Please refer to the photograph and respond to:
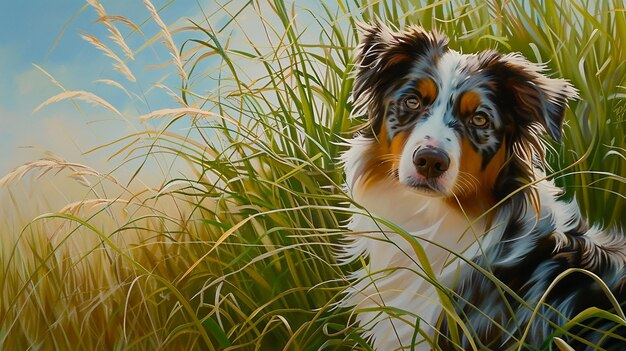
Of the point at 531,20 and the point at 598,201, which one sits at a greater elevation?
the point at 531,20

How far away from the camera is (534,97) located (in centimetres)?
233

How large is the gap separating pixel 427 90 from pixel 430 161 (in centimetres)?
21

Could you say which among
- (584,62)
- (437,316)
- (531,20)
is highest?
(531,20)

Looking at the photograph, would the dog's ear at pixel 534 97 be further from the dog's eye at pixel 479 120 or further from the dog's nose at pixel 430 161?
the dog's nose at pixel 430 161

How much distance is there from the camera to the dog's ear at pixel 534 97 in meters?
2.33

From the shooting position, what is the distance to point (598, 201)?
2.59 m

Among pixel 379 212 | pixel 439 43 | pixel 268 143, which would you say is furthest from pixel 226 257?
pixel 439 43

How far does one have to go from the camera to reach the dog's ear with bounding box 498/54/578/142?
2328mm

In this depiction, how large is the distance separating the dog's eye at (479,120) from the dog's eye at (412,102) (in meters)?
0.15

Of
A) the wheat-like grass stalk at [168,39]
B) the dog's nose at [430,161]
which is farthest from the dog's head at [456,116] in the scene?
the wheat-like grass stalk at [168,39]

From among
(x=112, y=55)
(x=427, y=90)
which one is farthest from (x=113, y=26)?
(x=427, y=90)

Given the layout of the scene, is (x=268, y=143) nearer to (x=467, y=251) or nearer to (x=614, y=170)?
(x=467, y=251)

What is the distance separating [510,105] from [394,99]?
1.04 feet

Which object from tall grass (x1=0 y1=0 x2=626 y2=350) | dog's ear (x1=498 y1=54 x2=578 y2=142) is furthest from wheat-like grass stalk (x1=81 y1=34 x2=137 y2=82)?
dog's ear (x1=498 y1=54 x2=578 y2=142)
